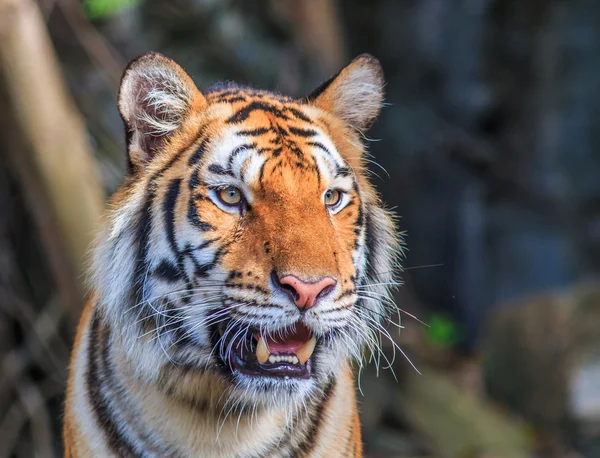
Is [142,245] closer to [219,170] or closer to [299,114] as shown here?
[219,170]

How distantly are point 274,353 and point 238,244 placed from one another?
0.29m

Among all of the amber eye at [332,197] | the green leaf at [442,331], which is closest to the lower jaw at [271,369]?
the amber eye at [332,197]

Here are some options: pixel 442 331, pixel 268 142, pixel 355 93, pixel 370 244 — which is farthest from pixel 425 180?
pixel 268 142

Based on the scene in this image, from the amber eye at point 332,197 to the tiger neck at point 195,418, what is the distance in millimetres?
547

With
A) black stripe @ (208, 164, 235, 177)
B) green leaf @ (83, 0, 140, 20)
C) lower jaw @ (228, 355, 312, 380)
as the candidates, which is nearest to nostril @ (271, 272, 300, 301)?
lower jaw @ (228, 355, 312, 380)

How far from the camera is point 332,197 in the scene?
2.18 meters

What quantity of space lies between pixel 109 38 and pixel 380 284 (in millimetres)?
4186

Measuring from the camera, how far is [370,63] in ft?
7.79

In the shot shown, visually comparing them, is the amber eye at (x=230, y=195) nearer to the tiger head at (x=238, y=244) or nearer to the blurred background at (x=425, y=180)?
the tiger head at (x=238, y=244)

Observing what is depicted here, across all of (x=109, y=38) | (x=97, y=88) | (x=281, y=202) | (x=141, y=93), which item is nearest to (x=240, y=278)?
(x=281, y=202)

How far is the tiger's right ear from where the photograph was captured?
2.16 m

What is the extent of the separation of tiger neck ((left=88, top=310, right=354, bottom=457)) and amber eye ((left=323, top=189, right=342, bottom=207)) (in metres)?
0.55

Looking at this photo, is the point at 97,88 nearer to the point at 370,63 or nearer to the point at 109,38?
the point at 109,38

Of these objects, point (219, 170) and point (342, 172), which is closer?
point (219, 170)
